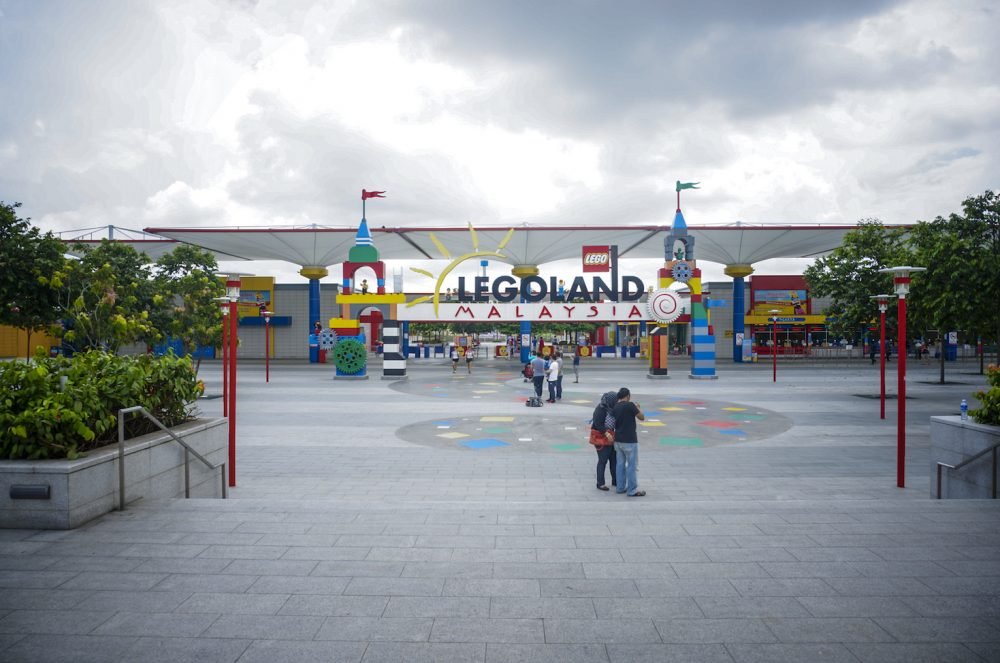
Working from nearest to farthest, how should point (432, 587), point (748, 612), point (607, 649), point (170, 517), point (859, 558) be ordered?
point (607, 649) → point (748, 612) → point (432, 587) → point (859, 558) → point (170, 517)

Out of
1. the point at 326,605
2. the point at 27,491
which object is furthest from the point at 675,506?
the point at 27,491

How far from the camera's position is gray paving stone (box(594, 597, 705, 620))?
161 inches

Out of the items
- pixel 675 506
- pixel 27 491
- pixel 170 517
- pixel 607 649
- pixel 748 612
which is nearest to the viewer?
pixel 607 649

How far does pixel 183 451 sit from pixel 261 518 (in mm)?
2135

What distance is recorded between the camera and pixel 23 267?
44.2ft

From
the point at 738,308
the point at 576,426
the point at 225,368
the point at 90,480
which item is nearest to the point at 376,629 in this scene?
the point at 90,480

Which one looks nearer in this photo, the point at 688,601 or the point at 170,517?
the point at 688,601

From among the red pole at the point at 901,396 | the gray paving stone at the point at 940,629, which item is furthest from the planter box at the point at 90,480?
the red pole at the point at 901,396

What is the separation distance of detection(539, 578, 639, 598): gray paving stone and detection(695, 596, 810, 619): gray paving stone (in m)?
0.53

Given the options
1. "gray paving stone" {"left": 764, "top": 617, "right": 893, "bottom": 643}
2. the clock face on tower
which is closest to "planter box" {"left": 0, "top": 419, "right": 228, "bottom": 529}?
"gray paving stone" {"left": 764, "top": 617, "right": 893, "bottom": 643}

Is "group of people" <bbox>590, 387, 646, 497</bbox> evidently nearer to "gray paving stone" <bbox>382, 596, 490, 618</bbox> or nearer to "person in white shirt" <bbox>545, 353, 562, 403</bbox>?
"gray paving stone" <bbox>382, 596, 490, 618</bbox>

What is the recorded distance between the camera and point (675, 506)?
7.07 meters

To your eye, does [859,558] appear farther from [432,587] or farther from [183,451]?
[183,451]

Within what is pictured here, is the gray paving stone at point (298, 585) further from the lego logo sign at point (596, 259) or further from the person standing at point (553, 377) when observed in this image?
the lego logo sign at point (596, 259)
